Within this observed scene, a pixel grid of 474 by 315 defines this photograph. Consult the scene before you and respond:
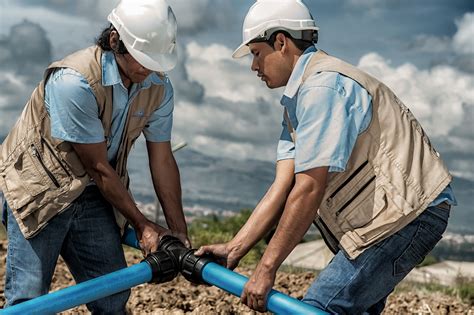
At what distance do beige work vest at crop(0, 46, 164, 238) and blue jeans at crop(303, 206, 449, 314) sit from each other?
133 cm

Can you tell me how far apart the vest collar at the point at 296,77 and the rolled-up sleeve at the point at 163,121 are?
0.93 meters

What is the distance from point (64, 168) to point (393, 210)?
1.66m

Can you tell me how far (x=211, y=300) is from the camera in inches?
259

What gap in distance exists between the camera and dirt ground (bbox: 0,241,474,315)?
250 inches

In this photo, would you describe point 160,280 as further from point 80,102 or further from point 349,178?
point 349,178

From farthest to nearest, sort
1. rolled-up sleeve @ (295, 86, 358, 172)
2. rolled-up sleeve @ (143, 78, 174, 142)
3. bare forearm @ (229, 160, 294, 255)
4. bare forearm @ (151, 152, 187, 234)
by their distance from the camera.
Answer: bare forearm @ (151, 152, 187, 234)
rolled-up sleeve @ (143, 78, 174, 142)
bare forearm @ (229, 160, 294, 255)
rolled-up sleeve @ (295, 86, 358, 172)

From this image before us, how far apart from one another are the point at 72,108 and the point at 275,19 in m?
1.06

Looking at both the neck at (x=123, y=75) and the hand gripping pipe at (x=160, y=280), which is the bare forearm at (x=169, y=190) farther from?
the neck at (x=123, y=75)

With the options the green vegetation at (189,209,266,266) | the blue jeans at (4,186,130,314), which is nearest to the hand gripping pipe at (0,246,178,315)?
the blue jeans at (4,186,130,314)

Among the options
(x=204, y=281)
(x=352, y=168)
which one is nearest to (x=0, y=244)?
(x=204, y=281)

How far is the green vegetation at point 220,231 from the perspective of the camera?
34.9 ft

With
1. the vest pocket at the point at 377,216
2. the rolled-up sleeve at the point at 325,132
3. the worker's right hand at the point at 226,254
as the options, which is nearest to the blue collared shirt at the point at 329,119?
the rolled-up sleeve at the point at 325,132

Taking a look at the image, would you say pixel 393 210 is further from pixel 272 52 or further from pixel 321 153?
pixel 272 52

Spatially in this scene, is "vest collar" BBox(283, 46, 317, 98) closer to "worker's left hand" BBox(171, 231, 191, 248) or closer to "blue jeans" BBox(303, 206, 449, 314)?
"blue jeans" BBox(303, 206, 449, 314)
